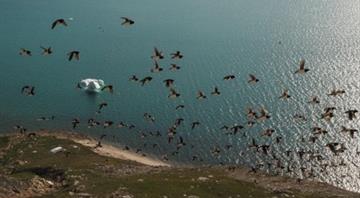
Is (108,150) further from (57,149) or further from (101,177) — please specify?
(101,177)

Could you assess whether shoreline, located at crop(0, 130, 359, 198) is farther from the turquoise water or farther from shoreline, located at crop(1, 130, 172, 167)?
the turquoise water

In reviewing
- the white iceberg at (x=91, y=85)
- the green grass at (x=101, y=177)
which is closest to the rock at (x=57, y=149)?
the green grass at (x=101, y=177)

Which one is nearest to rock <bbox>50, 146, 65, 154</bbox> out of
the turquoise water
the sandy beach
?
the sandy beach

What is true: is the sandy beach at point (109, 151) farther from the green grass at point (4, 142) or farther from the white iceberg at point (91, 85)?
the white iceberg at point (91, 85)

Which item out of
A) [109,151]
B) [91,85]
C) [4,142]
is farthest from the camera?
[91,85]

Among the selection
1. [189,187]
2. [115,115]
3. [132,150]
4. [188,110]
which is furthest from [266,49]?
[189,187]

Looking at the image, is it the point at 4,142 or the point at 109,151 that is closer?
the point at 4,142

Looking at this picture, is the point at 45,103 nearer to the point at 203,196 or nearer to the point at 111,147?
the point at 111,147

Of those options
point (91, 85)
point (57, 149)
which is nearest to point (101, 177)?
point (57, 149)
